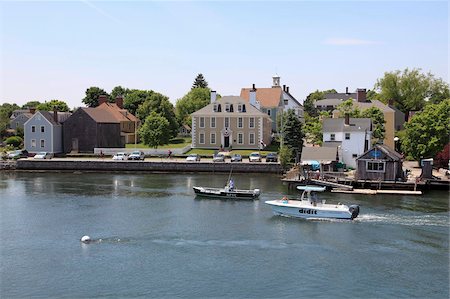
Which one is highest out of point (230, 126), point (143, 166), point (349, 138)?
point (230, 126)

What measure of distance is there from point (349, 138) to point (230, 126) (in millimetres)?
23711

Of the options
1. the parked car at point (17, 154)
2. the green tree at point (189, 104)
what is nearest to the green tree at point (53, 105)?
the green tree at point (189, 104)

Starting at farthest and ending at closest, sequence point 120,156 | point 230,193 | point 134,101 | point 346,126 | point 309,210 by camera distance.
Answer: point 134,101 < point 120,156 < point 346,126 < point 230,193 < point 309,210

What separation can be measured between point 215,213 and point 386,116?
50.3 m

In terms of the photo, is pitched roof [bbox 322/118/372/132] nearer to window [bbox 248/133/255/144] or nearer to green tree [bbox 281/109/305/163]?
green tree [bbox 281/109/305/163]

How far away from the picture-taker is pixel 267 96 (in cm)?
10675

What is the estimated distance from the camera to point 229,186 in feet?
178

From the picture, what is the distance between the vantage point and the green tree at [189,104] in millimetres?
121188

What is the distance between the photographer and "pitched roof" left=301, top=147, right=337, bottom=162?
2596 inches

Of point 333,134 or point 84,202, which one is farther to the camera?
point 333,134

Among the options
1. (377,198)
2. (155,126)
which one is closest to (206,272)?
(377,198)

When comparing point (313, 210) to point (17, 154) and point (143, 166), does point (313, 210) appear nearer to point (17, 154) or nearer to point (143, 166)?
point (143, 166)

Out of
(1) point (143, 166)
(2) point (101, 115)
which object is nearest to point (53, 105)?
(2) point (101, 115)

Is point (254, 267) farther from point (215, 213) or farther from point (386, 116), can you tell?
point (386, 116)
